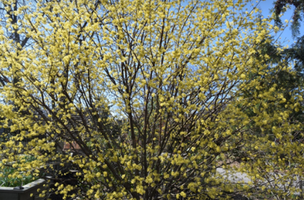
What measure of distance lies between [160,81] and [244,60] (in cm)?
126

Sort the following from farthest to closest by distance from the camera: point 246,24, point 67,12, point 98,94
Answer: point 98,94 < point 246,24 < point 67,12

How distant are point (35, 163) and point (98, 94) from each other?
141 cm

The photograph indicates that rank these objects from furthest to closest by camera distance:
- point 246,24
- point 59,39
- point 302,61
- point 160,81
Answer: point 302,61
point 246,24
point 160,81
point 59,39

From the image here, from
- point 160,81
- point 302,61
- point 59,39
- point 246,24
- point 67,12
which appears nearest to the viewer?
point 59,39

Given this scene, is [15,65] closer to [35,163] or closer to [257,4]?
[35,163]

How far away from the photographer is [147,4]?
8.25 ft

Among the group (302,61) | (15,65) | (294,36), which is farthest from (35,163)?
(294,36)

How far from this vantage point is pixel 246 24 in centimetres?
293

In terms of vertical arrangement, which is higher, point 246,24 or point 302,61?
point 302,61

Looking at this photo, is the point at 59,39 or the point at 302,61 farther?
the point at 302,61

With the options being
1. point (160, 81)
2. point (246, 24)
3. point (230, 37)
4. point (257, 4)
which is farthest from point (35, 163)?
point (257, 4)

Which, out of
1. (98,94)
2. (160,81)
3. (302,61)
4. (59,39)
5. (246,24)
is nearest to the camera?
(59,39)

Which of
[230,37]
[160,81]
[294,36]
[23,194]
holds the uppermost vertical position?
[294,36]

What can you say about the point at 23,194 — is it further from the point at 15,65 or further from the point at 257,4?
the point at 257,4
